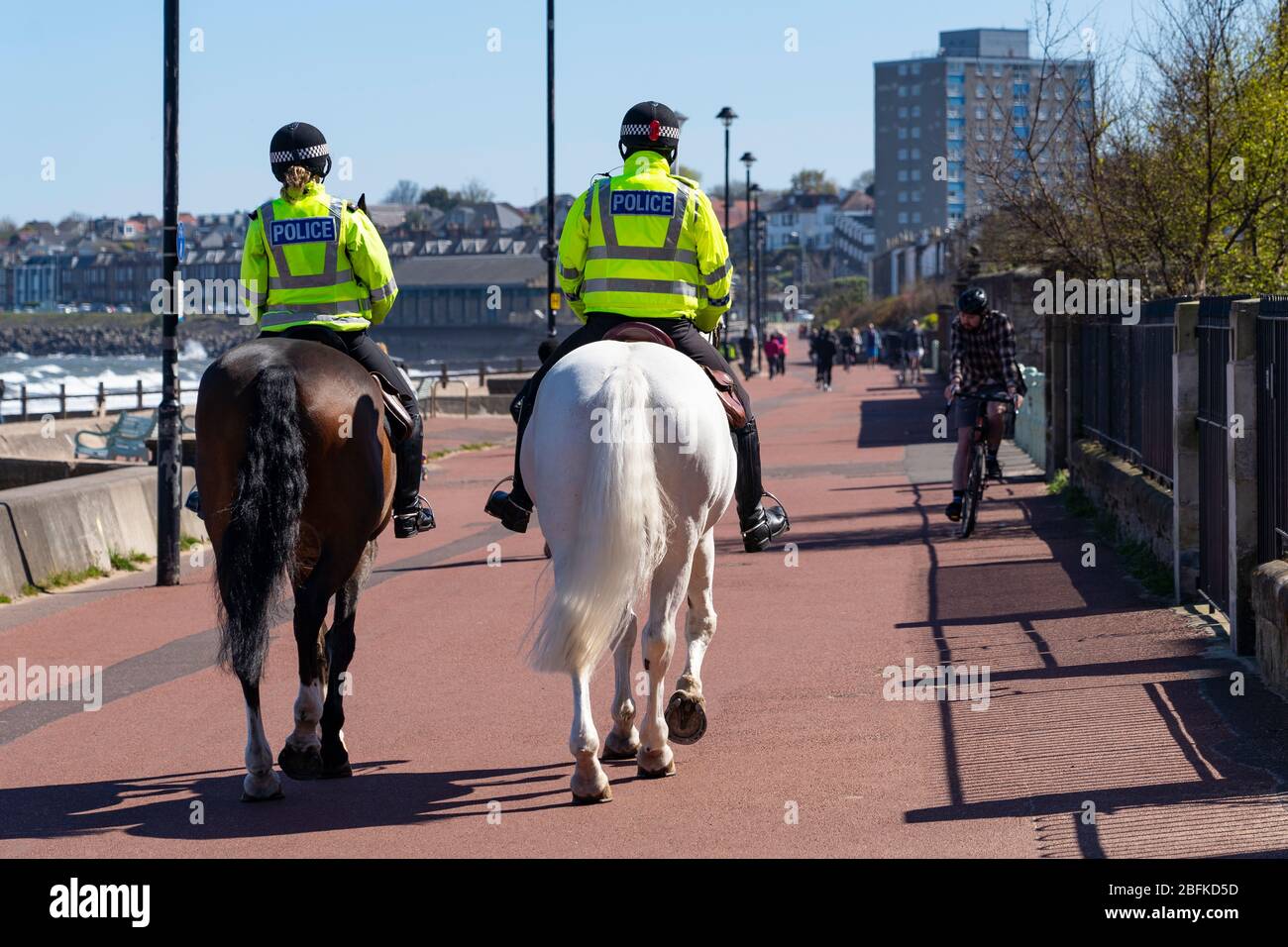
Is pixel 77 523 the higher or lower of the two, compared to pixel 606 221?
lower

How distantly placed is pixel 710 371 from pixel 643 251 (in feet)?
1.99

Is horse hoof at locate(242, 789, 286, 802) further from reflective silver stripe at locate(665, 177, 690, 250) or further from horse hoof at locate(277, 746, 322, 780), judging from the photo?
reflective silver stripe at locate(665, 177, 690, 250)

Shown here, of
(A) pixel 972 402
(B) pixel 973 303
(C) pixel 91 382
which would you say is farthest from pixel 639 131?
(C) pixel 91 382

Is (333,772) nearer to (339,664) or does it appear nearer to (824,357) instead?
(339,664)

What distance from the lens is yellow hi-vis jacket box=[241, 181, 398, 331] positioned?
8156 millimetres

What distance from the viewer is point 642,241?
302 inches

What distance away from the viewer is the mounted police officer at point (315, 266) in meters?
8.15

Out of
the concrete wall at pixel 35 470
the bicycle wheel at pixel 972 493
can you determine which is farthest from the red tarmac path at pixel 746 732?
the concrete wall at pixel 35 470

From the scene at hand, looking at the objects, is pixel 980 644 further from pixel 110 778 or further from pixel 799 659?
pixel 110 778

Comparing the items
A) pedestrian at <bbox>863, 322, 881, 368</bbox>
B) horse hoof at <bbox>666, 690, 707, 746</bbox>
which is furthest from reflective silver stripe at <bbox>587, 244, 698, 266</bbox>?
pedestrian at <bbox>863, 322, 881, 368</bbox>

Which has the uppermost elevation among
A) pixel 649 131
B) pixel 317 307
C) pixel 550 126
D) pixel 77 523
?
pixel 550 126

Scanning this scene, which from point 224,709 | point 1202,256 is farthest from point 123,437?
point 224,709

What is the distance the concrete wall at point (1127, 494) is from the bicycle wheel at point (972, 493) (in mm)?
1082
